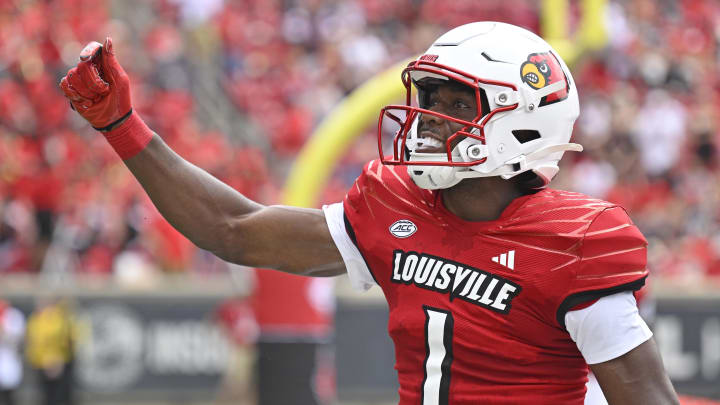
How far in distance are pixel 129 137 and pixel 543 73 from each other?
96 centimetres

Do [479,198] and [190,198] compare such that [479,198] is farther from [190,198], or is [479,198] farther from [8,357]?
[8,357]

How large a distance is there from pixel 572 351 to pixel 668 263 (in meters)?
8.91

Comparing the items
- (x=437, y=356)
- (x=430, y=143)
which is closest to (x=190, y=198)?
(x=430, y=143)

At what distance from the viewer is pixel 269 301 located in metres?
6.35

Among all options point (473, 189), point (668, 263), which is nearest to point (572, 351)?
point (473, 189)

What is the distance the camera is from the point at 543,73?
2588mm

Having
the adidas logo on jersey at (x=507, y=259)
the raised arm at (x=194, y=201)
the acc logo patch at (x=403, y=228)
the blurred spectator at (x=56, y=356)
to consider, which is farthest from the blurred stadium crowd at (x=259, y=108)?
the adidas logo on jersey at (x=507, y=259)

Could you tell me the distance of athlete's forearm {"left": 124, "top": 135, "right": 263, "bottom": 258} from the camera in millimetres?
2662

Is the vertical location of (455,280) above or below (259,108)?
below

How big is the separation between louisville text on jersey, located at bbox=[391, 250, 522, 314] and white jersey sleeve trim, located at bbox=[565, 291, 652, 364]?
0.54 ft

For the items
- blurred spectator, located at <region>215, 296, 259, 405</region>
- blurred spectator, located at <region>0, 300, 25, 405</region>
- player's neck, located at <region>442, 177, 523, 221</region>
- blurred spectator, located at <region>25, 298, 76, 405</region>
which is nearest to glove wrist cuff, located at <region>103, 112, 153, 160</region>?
player's neck, located at <region>442, 177, 523, 221</region>

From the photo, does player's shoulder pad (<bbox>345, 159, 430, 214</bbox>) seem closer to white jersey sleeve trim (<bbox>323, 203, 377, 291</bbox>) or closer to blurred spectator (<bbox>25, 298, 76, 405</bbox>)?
white jersey sleeve trim (<bbox>323, 203, 377, 291</bbox>)

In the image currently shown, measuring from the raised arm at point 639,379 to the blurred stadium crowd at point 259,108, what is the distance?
748 cm

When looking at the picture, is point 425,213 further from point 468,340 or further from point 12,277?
point 12,277
